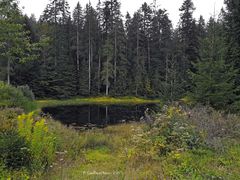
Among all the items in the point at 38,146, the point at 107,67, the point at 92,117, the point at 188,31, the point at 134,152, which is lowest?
the point at 92,117

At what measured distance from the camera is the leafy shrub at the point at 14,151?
5596mm

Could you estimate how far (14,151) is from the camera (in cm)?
570

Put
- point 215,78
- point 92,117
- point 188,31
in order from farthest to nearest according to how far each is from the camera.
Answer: point 188,31
point 92,117
point 215,78

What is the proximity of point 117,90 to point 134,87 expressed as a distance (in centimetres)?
302

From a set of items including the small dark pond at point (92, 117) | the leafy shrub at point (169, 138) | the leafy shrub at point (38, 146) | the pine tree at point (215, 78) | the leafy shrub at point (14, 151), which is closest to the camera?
the leafy shrub at point (14, 151)

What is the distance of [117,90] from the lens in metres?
41.5

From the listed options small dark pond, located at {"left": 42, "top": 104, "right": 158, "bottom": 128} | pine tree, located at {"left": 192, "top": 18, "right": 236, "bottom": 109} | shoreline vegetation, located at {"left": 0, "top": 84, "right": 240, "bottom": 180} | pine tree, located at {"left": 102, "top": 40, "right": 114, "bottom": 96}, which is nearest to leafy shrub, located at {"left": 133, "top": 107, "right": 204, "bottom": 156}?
shoreline vegetation, located at {"left": 0, "top": 84, "right": 240, "bottom": 180}

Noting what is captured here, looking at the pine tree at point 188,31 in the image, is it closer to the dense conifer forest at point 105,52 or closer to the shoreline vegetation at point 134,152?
the dense conifer forest at point 105,52

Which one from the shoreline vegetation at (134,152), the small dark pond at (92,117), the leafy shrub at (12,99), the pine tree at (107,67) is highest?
the pine tree at (107,67)

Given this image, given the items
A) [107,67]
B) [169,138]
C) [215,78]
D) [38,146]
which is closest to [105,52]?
[107,67]

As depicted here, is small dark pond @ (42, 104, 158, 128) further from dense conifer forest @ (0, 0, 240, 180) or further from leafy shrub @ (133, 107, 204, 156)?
leafy shrub @ (133, 107, 204, 156)

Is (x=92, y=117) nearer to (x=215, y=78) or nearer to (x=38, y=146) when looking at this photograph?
(x=215, y=78)

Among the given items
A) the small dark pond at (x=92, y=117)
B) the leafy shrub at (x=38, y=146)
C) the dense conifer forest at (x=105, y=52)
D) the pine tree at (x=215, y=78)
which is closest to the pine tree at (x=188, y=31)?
the dense conifer forest at (x=105, y=52)

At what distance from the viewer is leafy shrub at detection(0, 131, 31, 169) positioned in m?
5.60
